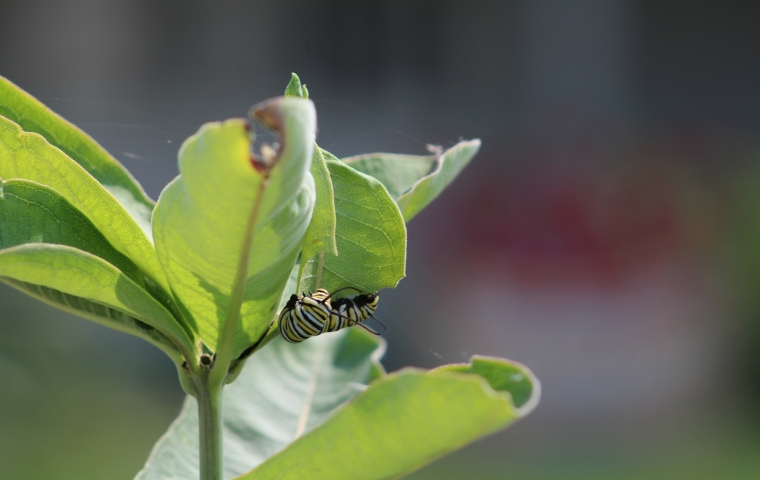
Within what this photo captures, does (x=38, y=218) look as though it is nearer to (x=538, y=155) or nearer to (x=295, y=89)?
(x=295, y=89)

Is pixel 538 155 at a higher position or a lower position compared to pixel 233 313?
lower

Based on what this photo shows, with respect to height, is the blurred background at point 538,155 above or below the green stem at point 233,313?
below

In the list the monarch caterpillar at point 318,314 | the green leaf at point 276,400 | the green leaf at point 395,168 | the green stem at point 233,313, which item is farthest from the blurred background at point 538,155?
the green stem at point 233,313

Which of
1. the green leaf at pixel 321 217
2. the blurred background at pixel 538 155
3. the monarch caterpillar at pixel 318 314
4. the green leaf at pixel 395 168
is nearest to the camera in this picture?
the green leaf at pixel 321 217

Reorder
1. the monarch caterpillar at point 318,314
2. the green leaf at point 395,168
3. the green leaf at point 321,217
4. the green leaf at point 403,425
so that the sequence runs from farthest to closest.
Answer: the green leaf at point 395,168, the monarch caterpillar at point 318,314, the green leaf at point 321,217, the green leaf at point 403,425

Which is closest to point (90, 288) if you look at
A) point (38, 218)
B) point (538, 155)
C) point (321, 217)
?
point (38, 218)

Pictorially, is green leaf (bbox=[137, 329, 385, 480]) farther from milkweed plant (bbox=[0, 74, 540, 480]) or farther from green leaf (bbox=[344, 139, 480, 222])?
green leaf (bbox=[344, 139, 480, 222])

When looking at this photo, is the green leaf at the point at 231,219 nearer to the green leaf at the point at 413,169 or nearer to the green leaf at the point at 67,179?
the green leaf at the point at 67,179
